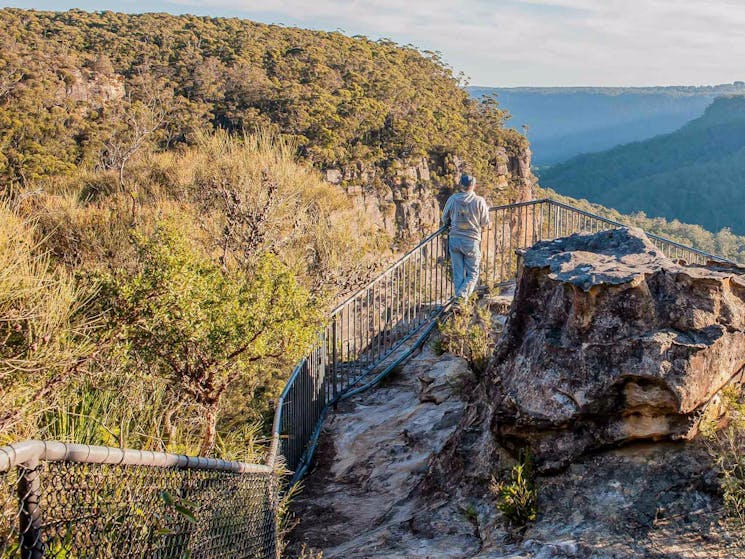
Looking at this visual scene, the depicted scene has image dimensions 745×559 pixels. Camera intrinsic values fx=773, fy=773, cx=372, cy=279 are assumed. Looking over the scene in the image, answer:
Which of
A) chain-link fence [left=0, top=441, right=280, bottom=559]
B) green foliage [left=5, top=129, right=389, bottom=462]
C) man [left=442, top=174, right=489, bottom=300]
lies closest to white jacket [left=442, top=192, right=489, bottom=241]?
man [left=442, top=174, right=489, bottom=300]

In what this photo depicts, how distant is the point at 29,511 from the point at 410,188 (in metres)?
54.1

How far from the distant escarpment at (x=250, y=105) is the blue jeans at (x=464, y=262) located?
24035 millimetres

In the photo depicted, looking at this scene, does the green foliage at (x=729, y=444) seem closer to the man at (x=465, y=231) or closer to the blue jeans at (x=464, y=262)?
the man at (x=465, y=231)

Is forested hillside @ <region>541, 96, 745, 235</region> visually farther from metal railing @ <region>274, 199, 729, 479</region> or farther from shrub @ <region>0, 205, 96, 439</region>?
shrub @ <region>0, 205, 96, 439</region>

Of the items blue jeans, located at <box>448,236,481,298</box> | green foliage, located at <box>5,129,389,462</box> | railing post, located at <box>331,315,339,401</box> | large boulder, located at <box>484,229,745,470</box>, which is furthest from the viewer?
blue jeans, located at <box>448,236,481,298</box>

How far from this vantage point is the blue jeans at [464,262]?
32.2 ft

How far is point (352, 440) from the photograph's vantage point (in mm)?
7977

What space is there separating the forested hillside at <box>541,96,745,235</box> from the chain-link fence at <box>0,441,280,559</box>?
372ft

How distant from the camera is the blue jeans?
9.82 metres

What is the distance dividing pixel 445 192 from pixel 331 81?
40.5 feet

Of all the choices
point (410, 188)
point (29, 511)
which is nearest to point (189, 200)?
point (29, 511)

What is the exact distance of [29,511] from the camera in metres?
2.20

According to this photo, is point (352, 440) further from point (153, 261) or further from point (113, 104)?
point (113, 104)

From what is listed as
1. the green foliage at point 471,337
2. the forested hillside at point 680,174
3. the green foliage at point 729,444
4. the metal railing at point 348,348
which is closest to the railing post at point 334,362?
the metal railing at point 348,348
